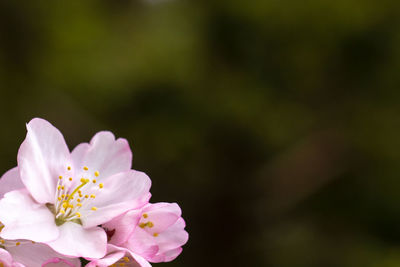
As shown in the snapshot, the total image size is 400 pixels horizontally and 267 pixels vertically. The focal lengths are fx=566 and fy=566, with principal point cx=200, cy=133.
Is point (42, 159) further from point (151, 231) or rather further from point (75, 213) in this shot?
point (151, 231)

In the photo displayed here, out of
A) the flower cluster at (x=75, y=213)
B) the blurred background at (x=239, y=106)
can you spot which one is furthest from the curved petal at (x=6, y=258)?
the blurred background at (x=239, y=106)

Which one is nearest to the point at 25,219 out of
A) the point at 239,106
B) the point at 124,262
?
the point at 124,262

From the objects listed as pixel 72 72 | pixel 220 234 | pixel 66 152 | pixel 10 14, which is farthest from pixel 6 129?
pixel 66 152

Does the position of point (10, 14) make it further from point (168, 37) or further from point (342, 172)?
point (342, 172)

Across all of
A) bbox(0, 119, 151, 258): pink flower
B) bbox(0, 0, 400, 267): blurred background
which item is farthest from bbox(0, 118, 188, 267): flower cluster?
bbox(0, 0, 400, 267): blurred background

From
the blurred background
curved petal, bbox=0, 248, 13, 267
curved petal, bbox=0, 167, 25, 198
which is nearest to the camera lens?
curved petal, bbox=0, 248, 13, 267

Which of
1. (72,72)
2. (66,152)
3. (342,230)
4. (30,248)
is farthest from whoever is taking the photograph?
(72,72)

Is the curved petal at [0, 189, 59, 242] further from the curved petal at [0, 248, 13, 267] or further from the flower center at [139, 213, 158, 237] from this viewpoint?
the flower center at [139, 213, 158, 237]
